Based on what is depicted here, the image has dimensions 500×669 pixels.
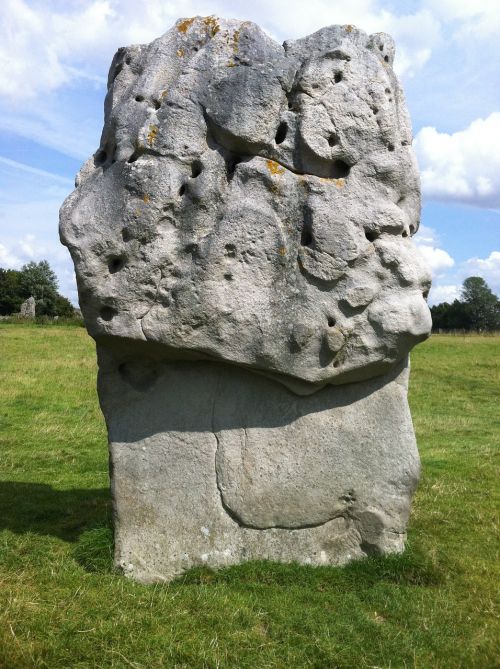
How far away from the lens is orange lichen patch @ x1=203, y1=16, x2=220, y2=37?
618cm

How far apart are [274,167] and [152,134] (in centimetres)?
104

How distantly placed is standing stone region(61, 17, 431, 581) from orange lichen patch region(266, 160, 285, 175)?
2 cm

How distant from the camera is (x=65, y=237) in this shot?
19.5 ft

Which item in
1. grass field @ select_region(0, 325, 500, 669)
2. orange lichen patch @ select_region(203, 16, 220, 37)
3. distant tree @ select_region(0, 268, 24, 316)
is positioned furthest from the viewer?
distant tree @ select_region(0, 268, 24, 316)

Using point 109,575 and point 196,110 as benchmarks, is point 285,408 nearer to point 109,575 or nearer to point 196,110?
point 109,575

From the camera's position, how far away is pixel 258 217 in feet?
19.4

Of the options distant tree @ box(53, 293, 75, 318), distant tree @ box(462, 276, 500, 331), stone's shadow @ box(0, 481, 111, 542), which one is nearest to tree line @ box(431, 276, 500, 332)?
distant tree @ box(462, 276, 500, 331)

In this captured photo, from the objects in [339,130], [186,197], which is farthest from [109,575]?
[339,130]

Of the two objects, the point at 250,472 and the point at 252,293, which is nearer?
the point at 252,293

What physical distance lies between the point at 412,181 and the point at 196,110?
197cm

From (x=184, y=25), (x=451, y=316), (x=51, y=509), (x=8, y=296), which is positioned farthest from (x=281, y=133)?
(x=451, y=316)

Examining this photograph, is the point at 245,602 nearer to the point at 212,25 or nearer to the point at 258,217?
the point at 258,217

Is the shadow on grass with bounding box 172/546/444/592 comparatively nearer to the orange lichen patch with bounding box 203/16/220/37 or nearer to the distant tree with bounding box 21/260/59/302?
the orange lichen patch with bounding box 203/16/220/37

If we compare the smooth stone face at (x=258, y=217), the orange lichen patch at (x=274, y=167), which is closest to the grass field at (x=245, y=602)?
the smooth stone face at (x=258, y=217)
